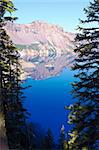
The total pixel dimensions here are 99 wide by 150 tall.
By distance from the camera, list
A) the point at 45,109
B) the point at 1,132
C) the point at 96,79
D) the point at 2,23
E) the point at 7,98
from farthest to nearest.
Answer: the point at 45,109, the point at 7,98, the point at 2,23, the point at 96,79, the point at 1,132

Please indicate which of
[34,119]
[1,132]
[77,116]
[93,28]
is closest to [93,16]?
[93,28]

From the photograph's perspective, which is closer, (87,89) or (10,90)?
(87,89)

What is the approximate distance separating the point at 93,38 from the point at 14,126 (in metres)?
8.88

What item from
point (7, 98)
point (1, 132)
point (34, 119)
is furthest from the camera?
point (34, 119)

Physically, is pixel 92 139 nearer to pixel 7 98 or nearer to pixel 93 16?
pixel 93 16

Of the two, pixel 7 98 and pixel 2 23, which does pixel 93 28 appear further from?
pixel 7 98

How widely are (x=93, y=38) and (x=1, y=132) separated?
10.0 meters

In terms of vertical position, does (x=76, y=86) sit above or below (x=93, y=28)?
below

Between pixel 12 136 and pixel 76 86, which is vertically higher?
pixel 76 86

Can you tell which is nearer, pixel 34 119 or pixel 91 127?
pixel 91 127

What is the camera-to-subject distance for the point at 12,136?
22.6 metres

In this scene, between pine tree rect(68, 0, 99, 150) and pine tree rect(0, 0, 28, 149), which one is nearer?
pine tree rect(68, 0, 99, 150)

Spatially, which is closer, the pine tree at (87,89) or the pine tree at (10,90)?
the pine tree at (87,89)

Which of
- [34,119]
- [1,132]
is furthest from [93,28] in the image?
[34,119]
